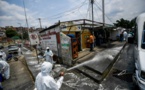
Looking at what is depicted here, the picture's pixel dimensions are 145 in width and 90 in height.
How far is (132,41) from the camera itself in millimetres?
5004

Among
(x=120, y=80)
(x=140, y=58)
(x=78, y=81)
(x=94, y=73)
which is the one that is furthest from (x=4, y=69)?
(x=140, y=58)

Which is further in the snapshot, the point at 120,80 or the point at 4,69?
the point at 4,69

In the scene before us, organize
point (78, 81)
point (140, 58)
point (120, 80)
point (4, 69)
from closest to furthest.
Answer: point (140, 58) < point (120, 80) < point (78, 81) < point (4, 69)

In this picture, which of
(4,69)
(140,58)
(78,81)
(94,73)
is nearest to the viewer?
(140,58)

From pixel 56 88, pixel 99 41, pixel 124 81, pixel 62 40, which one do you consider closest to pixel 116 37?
pixel 99 41

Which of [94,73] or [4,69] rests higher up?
[4,69]

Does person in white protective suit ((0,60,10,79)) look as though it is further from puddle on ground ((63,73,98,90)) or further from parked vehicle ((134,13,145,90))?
parked vehicle ((134,13,145,90))

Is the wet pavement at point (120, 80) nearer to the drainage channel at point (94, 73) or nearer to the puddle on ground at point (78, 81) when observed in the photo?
the drainage channel at point (94, 73)

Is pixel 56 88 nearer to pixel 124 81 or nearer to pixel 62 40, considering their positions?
pixel 124 81

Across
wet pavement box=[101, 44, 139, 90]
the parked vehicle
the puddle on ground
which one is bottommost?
the puddle on ground

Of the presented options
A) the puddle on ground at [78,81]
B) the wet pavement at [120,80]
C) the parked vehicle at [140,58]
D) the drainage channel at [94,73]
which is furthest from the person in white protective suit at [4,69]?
the parked vehicle at [140,58]

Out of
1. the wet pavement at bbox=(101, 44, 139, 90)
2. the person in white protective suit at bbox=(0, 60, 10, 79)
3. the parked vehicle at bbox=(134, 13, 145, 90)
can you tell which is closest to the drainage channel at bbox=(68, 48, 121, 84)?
the wet pavement at bbox=(101, 44, 139, 90)

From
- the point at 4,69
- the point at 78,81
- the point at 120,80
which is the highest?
the point at 4,69

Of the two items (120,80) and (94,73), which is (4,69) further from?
(120,80)
